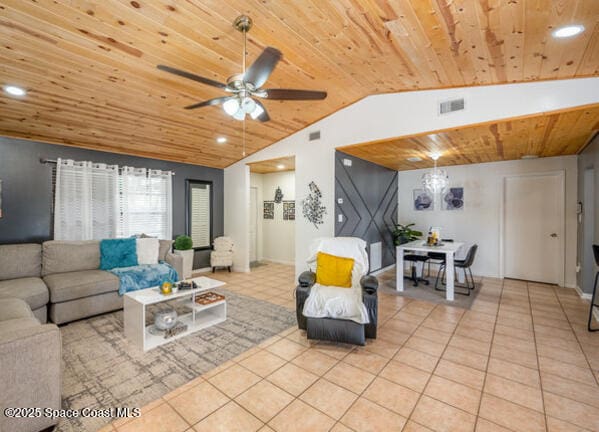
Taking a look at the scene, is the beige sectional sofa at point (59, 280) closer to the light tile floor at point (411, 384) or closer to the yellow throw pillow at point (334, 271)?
the light tile floor at point (411, 384)

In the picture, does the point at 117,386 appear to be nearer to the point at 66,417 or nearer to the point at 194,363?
the point at 66,417

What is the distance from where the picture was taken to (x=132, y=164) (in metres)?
5.12

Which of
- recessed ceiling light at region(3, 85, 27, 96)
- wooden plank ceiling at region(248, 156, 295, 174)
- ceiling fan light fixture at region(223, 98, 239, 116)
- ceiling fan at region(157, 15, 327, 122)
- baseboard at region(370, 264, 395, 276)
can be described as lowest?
baseboard at region(370, 264, 395, 276)

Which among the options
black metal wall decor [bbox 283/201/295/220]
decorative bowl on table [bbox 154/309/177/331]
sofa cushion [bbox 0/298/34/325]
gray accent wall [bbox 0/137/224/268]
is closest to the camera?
sofa cushion [bbox 0/298/34/325]

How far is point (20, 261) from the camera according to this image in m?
3.55

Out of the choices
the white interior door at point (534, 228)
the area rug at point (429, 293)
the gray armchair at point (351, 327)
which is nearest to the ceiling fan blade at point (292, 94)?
the gray armchair at point (351, 327)

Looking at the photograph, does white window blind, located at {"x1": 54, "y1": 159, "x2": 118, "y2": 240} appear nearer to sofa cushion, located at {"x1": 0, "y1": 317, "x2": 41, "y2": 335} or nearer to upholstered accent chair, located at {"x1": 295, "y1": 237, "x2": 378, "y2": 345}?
sofa cushion, located at {"x1": 0, "y1": 317, "x2": 41, "y2": 335}

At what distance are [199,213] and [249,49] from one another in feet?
13.6

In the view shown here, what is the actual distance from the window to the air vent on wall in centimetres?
484

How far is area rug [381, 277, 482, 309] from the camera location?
413 centimetres

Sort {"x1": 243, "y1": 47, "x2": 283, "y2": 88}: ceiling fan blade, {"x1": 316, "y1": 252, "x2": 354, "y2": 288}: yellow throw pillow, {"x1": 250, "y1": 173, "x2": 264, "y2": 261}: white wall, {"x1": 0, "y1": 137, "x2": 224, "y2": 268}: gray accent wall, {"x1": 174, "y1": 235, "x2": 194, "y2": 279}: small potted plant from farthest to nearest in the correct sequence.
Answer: {"x1": 250, "y1": 173, "x2": 264, "y2": 261}: white wall < {"x1": 174, "y1": 235, "x2": 194, "y2": 279}: small potted plant < {"x1": 0, "y1": 137, "x2": 224, "y2": 268}: gray accent wall < {"x1": 316, "y1": 252, "x2": 354, "y2": 288}: yellow throw pillow < {"x1": 243, "y1": 47, "x2": 283, "y2": 88}: ceiling fan blade

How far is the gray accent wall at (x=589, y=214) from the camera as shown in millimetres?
3754

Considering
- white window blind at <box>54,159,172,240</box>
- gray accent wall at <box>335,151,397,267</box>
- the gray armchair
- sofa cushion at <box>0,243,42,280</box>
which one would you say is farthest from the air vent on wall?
sofa cushion at <box>0,243,42,280</box>

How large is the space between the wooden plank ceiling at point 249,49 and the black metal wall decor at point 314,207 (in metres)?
1.64
